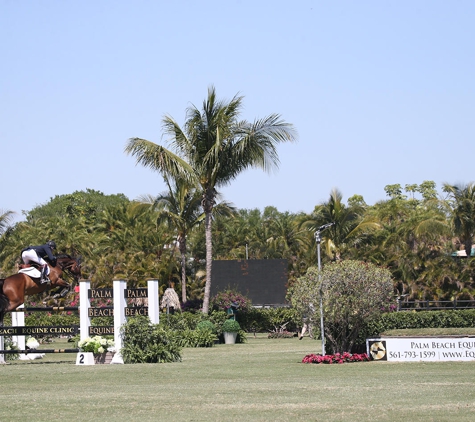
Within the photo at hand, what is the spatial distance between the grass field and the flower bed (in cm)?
49

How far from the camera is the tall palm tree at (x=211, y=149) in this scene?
39750 millimetres

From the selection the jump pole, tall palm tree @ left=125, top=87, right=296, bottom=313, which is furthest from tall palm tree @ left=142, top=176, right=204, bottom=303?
the jump pole

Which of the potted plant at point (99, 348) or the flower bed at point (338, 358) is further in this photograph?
the potted plant at point (99, 348)

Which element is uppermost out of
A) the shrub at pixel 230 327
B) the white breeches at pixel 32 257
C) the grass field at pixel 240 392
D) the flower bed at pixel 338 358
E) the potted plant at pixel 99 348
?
the white breeches at pixel 32 257

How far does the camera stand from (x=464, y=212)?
4672 cm

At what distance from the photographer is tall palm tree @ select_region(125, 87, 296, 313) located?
130 ft

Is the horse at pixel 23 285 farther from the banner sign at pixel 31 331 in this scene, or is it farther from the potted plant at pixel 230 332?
the potted plant at pixel 230 332

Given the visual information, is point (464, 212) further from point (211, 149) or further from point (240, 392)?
point (240, 392)

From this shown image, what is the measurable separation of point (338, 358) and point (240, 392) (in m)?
8.08

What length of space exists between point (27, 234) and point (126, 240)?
826cm

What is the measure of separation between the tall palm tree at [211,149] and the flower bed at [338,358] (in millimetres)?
17661

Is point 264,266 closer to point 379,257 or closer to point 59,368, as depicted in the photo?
point 379,257

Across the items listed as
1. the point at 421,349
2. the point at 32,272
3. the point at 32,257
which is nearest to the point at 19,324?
the point at 32,272

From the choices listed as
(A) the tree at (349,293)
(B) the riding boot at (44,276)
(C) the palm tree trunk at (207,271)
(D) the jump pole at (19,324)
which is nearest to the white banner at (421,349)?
(A) the tree at (349,293)
